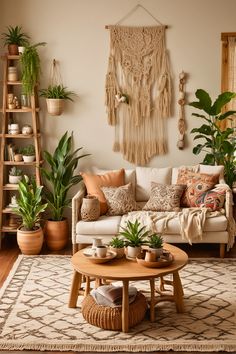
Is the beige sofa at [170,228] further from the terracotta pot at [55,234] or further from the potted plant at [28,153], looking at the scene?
the potted plant at [28,153]

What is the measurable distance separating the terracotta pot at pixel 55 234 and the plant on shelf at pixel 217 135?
1.67m

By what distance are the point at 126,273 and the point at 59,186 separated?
2.29 m

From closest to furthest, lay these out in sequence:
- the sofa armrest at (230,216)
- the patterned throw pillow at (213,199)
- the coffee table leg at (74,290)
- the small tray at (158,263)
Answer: the small tray at (158,263), the coffee table leg at (74,290), the sofa armrest at (230,216), the patterned throw pillow at (213,199)

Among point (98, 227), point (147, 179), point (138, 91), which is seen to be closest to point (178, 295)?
point (98, 227)

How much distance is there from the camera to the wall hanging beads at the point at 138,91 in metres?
6.24

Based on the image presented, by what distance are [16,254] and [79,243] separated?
2.55 ft

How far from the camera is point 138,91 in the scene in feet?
20.8

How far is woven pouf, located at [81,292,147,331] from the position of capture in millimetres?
3922

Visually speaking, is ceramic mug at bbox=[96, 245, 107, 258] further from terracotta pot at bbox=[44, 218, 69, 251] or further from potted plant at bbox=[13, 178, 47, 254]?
terracotta pot at bbox=[44, 218, 69, 251]

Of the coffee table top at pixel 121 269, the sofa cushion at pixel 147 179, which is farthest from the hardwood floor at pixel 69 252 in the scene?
the coffee table top at pixel 121 269

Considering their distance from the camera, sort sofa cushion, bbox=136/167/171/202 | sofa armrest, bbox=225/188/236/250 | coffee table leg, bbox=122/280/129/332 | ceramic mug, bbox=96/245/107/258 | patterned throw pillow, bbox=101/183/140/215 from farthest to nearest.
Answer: sofa cushion, bbox=136/167/171/202
patterned throw pillow, bbox=101/183/140/215
sofa armrest, bbox=225/188/236/250
ceramic mug, bbox=96/245/107/258
coffee table leg, bbox=122/280/129/332

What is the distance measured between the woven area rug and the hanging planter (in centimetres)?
188

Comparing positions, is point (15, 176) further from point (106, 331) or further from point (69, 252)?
point (106, 331)

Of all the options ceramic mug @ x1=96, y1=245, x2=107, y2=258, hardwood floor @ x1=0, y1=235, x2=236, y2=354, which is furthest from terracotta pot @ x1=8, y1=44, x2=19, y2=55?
ceramic mug @ x1=96, y1=245, x2=107, y2=258
